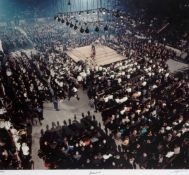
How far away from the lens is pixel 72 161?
8.93m

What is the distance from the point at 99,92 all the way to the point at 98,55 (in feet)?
26.0

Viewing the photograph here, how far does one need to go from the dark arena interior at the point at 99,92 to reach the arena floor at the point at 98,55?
3.1 inches

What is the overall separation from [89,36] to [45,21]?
11.7 feet

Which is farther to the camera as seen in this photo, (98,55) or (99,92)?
(98,55)

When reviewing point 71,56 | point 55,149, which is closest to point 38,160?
point 55,149

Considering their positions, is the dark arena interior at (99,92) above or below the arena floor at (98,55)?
above

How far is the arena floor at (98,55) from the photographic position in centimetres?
1933

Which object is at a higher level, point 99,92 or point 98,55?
point 99,92

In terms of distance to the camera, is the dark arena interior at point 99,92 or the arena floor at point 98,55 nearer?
the dark arena interior at point 99,92

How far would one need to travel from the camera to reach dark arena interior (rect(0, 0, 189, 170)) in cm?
928

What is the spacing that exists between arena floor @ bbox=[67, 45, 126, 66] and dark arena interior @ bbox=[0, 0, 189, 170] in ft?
0.26

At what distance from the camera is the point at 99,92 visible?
43.7 ft

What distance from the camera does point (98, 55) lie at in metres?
20.8
